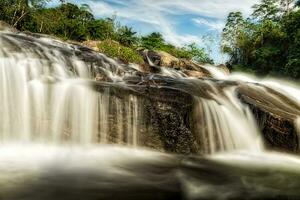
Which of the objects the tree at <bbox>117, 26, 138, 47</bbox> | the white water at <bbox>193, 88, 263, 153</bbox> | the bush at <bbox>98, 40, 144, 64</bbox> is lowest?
the white water at <bbox>193, 88, 263, 153</bbox>

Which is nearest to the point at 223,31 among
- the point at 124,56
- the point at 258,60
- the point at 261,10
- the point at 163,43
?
the point at 261,10

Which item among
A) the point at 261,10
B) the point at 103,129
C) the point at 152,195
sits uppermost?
the point at 261,10

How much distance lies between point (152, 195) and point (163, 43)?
133 feet

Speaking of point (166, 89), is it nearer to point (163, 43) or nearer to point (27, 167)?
point (27, 167)

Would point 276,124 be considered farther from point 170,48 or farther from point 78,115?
point 170,48

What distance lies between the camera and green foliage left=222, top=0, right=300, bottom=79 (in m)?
30.2

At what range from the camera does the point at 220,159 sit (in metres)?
8.51

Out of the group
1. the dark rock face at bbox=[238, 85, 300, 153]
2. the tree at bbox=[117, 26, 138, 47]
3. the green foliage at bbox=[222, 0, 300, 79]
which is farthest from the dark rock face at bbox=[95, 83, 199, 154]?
the tree at bbox=[117, 26, 138, 47]

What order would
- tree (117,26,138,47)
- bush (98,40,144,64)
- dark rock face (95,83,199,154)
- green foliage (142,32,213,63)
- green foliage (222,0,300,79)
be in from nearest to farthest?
dark rock face (95,83,199,154), bush (98,40,144,64), green foliage (222,0,300,79), tree (117,26,138,47), green foliage (142,32,213,63)

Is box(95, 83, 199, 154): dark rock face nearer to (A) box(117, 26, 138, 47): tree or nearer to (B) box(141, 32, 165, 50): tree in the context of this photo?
(A) box(117, 26, 138, 47): tree

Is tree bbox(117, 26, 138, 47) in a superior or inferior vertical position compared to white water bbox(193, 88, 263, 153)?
superior

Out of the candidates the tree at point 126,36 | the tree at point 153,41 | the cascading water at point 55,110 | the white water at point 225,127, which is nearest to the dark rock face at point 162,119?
the cascading water at point 55,110

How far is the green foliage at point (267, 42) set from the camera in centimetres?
3019

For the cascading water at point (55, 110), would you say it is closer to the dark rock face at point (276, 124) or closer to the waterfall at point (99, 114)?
the waterfall at point (99, 114)
